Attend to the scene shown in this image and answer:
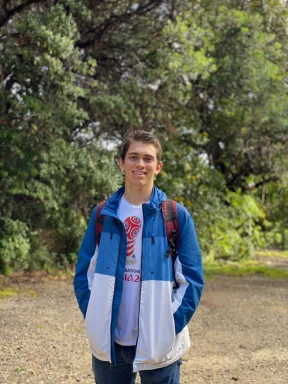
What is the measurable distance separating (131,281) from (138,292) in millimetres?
65

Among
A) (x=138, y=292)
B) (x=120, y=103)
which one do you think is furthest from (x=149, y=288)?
(x=120, y=103)

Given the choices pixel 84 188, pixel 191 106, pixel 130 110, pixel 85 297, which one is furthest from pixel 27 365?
pixel 191 106

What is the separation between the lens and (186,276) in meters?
2.83

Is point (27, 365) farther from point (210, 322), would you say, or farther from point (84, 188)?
point (84, 188)

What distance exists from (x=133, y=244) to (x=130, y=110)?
8734mm

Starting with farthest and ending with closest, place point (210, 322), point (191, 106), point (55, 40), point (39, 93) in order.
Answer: point (191, 106), point (39, 93), point (55, 40), point (210, 322)

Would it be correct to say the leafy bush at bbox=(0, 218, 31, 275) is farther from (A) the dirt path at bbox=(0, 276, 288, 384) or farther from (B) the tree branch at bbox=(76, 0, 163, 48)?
(B) the tree branch at bbox=(76, 0, 163, 48)

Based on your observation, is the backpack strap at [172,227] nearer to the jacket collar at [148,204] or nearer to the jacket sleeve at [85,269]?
the jacket collar at [148,204]

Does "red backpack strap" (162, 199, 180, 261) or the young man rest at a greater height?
"red backpack strap" (162, 199, 180, 261)

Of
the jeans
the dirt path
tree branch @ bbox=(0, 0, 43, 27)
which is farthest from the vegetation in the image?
the jeans

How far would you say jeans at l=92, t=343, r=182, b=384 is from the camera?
277 centimetres

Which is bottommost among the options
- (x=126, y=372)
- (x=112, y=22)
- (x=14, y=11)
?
(x=126, y=372)

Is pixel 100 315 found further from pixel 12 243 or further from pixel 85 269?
pixel 12 243

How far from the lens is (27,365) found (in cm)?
548
